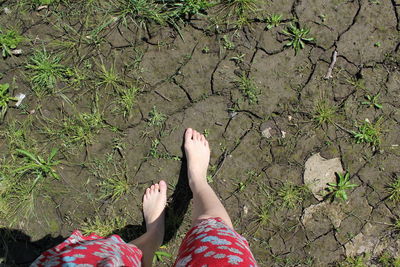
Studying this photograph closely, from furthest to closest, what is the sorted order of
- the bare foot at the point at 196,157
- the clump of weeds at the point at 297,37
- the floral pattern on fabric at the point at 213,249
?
the clump of weeds at the point at 297,37, the bare foot at the point at 196,157, the floral pattern on fabric at the point at 213,249

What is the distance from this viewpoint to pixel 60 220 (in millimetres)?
2529

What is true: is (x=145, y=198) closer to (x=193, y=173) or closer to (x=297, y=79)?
(x=193, y=173)

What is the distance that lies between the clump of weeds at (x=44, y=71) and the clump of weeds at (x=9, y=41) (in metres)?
0.14

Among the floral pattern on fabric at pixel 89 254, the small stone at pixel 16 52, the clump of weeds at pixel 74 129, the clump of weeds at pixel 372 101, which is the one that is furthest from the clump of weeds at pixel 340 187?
the small stone at pixel 16 52

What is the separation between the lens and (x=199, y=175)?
8.14ft

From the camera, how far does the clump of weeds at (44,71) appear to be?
252 centimetres

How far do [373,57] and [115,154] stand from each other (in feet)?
6.38

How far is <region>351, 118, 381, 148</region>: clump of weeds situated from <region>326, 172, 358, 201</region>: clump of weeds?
0.26m

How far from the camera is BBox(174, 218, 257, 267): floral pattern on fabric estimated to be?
68.9 inches

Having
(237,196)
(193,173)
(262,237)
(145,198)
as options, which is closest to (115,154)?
(145,198)

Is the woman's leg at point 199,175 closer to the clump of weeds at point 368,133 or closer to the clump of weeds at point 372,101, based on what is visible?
the clump of weeds at point 368,133

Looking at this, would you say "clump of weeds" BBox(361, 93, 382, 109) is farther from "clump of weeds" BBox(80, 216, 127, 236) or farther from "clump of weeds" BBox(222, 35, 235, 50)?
"clump of weeds" BBox(80, 216, 127, 236)

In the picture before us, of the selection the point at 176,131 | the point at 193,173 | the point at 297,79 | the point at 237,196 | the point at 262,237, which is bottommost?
the point at 262,237

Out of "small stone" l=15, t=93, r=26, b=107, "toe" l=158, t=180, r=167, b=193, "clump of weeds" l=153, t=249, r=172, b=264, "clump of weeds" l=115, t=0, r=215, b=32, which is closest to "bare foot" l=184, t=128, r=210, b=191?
"toe" l=158, t=180, r=167, b=193
